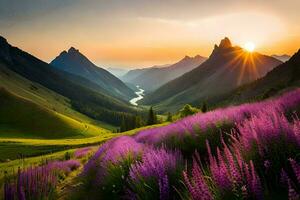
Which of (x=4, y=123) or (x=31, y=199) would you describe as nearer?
(x=31, y=199)

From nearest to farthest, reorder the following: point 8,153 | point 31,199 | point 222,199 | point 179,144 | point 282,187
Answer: point 222,199 → point 282,187 → point 31,199 → point 179,144 → point 8,153

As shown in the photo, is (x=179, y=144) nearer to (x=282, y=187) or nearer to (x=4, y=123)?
(x=282, y=187)

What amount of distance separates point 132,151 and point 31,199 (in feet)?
17.0

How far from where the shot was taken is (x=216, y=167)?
15.6 ft

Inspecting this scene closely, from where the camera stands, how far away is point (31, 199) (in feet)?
21.9

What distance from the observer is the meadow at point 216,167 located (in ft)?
15.5

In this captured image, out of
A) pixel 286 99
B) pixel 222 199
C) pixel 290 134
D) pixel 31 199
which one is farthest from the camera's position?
pixel 286 99

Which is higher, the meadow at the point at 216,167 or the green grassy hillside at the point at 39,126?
the green grassy hillside at the point at 39,126

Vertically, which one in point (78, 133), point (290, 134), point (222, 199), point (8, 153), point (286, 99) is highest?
point (78, 133)

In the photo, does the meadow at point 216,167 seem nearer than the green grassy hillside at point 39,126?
Yes

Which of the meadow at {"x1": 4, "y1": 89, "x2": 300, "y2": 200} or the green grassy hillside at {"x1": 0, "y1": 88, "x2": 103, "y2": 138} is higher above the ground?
the green grassy hillside at {"x1": 0, "y1": 88, "x2": 103, "y2": 138}

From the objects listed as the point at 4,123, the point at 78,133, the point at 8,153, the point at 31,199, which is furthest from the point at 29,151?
the point at 4,123

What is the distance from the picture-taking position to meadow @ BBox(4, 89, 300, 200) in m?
4.71

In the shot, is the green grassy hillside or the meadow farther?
the green grassy hillside
